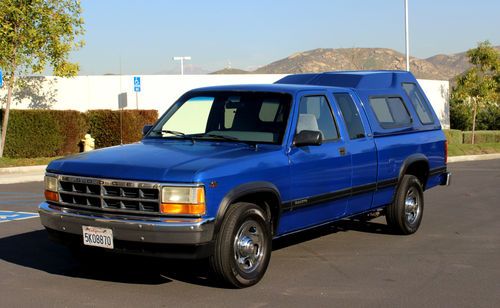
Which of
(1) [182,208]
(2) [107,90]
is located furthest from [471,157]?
(1) [182,208]

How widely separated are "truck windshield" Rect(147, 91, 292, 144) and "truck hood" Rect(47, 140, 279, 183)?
9.9 inches

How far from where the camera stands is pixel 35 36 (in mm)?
20969

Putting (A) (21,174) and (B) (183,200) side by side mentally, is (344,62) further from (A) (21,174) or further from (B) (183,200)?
(B) (183,200)

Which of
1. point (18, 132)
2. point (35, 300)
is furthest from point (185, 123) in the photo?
point (18, 132)

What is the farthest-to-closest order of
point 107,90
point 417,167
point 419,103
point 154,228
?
point 107,90 < point 419,103 < point 417,167 < point 154,228

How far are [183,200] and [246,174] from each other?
2.28 ft

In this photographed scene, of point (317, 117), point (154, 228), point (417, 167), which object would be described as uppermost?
point (317, 117)

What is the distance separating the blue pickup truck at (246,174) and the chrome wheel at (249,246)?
10 millimetres

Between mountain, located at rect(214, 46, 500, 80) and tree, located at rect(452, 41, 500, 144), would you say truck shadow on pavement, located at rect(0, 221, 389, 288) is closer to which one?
tree, located at rect(452, 41, 500, 144)

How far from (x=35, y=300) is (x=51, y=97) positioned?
2161 centimetres

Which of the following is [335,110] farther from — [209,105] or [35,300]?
[35,300]

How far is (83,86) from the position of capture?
27.5m

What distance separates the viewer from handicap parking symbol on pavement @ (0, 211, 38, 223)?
10.6 meters

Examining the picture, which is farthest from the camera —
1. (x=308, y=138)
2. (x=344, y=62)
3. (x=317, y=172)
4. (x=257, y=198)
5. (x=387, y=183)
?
(x=344, y=62)
